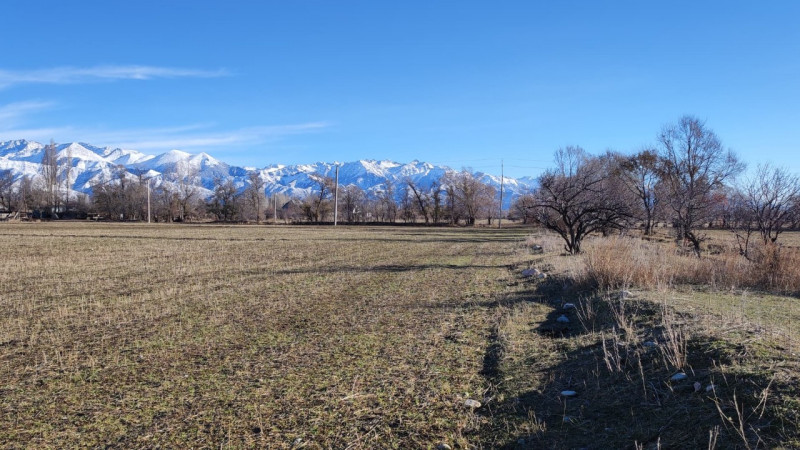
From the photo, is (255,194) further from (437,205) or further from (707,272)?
(707,272)

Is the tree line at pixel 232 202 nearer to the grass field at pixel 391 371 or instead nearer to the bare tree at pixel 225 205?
the bare tree at pixel 225 205

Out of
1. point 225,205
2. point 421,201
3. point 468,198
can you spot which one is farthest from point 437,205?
point 225,205

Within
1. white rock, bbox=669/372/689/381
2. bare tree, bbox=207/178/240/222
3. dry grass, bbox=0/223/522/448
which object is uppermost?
bare tree, bbox=207/178/240/222

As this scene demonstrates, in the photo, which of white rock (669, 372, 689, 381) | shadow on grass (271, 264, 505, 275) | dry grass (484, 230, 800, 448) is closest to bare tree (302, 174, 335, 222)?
shadow on grass (271, 264, 505, 275)

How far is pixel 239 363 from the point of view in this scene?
19.7 feet

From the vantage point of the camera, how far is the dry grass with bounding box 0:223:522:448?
A: 13.8 feet

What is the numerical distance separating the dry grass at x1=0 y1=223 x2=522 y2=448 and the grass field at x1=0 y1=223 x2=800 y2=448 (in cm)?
3

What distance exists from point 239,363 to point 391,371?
209cm

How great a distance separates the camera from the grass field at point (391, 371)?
4.06m

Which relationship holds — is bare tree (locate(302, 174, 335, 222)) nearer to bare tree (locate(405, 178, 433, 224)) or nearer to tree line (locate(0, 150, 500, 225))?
tree line (locate(0, 150, 500, 225))

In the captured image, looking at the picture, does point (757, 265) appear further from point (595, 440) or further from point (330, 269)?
point (330, 269)

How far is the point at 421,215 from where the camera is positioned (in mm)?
99938

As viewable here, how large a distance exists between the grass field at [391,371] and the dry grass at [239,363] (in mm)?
26

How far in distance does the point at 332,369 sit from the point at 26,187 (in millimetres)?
121155
